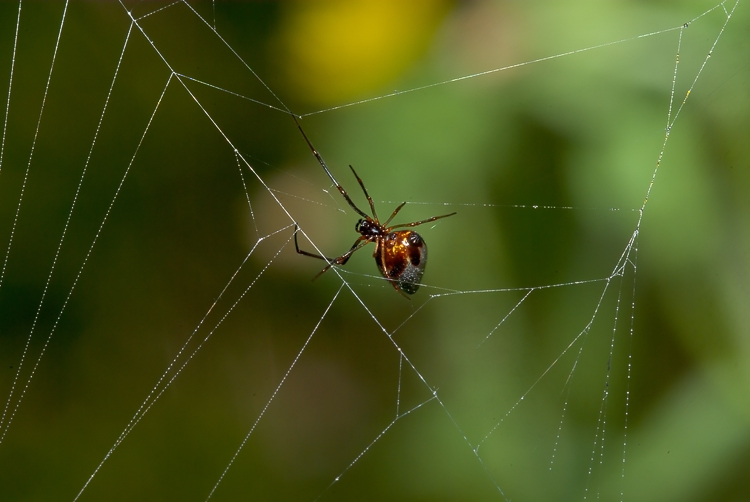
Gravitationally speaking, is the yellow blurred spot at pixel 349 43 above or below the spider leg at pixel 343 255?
above

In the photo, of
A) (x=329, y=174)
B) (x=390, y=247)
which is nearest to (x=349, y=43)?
(x=329, y=174)

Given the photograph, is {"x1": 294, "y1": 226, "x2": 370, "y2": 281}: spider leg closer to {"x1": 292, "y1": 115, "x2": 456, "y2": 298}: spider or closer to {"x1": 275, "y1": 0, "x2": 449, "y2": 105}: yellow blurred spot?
{"x1": 292, "y1": 115, "x2": 456, "y2": 298}: spider

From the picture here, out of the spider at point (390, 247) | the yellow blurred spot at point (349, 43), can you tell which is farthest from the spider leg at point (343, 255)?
the yellow blurred spot at point (349, 43)

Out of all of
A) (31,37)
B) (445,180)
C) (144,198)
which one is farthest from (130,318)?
(445,180)

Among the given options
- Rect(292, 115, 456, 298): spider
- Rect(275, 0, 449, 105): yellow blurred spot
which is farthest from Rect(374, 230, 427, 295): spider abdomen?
Rect(275, 0, 449, 105): yellow blurred spot

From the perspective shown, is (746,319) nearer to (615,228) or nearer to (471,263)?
(615,228)

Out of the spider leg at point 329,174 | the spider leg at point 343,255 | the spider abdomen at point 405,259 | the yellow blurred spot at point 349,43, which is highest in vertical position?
the yellow blurred spot at point 349,43

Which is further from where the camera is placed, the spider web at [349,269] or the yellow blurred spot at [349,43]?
the yellow blurred spot at [349,43]

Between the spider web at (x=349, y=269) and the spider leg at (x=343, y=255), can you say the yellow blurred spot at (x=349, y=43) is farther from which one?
the spider leg at (x=343, y=255)

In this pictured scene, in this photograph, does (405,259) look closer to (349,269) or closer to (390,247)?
(390,247)
